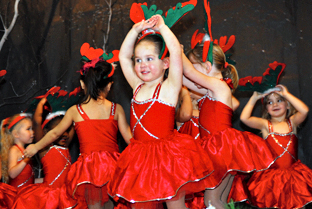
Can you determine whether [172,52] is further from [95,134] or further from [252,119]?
[252,119]

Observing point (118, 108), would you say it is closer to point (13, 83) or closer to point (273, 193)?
point (273, 193)

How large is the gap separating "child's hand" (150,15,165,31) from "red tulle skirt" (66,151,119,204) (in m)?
1.08

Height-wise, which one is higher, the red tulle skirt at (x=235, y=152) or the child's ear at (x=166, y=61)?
the child's ear at (x=166, y=61)

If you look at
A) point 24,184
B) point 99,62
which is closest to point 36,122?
point 24,184

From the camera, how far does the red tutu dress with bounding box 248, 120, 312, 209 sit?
2.87m

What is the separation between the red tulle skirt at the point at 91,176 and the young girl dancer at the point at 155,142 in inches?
Answer: 16.8

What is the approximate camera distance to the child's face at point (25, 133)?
3.16 meters

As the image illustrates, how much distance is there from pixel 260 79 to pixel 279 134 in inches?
21.8

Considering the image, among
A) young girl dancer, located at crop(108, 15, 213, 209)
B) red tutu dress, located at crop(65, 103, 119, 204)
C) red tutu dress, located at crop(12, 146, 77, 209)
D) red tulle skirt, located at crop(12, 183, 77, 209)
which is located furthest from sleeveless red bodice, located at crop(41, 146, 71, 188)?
young girl dancer, located at crop(108, 15, 213, 209)

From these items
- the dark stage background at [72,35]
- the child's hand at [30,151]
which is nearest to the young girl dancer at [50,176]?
the child's hand at [30,151]

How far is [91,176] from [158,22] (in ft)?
3.99

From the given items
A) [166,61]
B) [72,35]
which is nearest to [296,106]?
[166,61]

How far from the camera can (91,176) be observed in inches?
99.0

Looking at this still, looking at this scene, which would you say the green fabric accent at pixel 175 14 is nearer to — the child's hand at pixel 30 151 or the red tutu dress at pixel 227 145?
the red tutu dress at pixel 227 145
